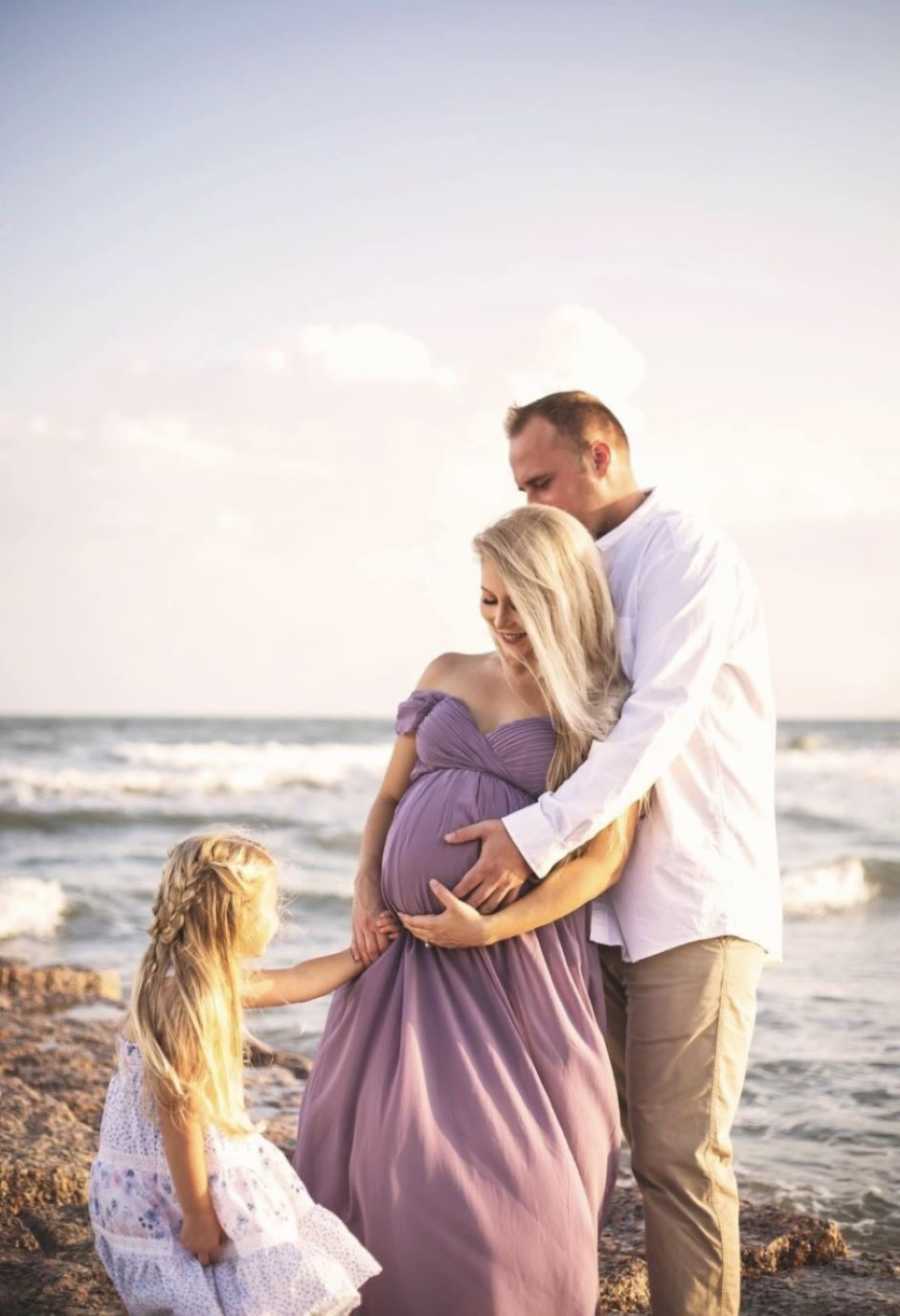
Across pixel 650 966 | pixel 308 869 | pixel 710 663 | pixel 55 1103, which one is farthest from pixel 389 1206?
pixel 308 869

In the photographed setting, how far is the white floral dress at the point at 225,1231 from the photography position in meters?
2.66

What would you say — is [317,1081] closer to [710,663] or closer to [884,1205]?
[710,663]

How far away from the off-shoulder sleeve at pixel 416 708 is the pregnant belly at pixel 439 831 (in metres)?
0.19

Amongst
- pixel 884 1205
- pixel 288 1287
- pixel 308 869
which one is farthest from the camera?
pixel 308 869

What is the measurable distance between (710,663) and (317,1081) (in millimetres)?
1322

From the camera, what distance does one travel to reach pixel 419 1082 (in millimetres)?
2881

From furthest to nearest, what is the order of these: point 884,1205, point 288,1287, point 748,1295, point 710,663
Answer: point 884,1205 < point 748,1295 < point 710,663 < point 288,1287

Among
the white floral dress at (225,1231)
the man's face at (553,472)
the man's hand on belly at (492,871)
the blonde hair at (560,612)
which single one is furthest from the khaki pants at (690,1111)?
the man's face at (553,472)

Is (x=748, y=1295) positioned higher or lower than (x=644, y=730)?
lower

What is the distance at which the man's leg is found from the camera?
120 inches

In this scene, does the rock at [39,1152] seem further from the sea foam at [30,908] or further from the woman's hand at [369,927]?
the sea foam at [30,908]

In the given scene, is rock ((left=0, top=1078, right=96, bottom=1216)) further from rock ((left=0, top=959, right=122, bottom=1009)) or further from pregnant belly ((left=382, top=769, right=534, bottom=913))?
rock ((left=0, top=959, right=122, bottom=1009))

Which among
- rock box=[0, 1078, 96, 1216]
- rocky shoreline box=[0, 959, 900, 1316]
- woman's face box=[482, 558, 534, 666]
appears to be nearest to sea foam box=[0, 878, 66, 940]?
rocky shoreline box=[0, 959, 900, 1316]

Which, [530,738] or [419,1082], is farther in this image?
[530,738]
